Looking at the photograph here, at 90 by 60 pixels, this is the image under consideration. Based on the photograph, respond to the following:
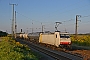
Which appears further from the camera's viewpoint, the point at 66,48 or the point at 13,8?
the point at 13,8

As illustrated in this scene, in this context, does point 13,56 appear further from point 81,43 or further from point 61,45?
point 81,43

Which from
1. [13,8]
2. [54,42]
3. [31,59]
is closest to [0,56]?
[31,59]

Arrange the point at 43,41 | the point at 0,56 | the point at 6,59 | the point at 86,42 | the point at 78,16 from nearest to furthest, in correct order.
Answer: the point at 6,59 < the point at 0,56 < the point at 86,42 < the point at 43,41 < the point at 78,16

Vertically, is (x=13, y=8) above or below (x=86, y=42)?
above

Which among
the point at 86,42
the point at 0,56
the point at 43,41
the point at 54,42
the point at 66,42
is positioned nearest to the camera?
the point at 0,56

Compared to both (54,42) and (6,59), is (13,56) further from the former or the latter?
(54,42)

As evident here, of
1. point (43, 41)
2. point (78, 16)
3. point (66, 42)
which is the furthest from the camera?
point (78, 16)

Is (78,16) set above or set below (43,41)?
above

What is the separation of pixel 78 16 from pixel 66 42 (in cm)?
2298

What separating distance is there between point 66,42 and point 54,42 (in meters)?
3.56

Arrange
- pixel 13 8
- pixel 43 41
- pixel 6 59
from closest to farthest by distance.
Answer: pixel 6 59 → pixel 43 41 → pixel 13 8

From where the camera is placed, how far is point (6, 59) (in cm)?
1551

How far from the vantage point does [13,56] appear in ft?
55.2

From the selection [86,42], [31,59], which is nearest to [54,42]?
[86,42]
